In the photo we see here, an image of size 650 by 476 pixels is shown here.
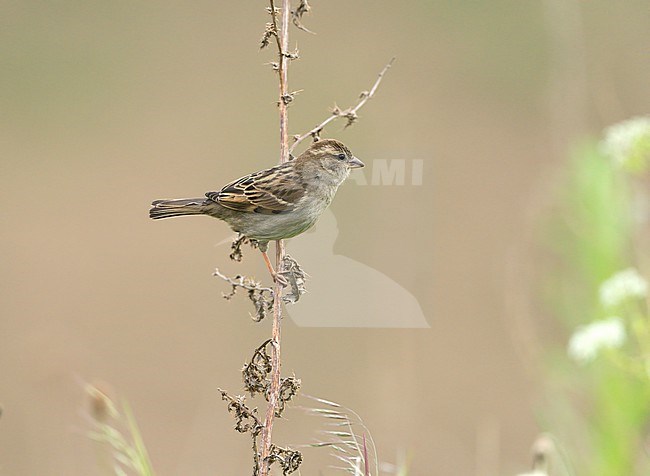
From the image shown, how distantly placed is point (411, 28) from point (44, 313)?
6.08 m

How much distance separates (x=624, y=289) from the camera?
2889mm

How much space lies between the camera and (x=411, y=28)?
1130 cm

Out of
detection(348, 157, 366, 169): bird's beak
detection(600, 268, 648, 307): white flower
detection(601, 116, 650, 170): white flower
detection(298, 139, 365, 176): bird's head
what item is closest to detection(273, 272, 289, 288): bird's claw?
detection(298, 139, 365, 176): bird's head

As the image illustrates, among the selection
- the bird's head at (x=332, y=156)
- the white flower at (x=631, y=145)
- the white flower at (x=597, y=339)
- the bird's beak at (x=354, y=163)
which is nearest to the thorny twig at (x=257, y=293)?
the bird's head at (x=332, y=156)

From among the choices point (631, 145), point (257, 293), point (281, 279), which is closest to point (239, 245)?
point (281, 279)

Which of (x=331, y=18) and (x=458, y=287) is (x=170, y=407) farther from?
(x=331, y=18)

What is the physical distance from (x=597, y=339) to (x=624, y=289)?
0.63 feet

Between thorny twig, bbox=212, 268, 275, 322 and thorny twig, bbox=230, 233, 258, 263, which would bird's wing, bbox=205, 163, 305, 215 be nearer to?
thorny twig, bbox=230, 233, 258, 263

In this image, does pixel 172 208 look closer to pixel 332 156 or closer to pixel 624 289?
pixel 332 156

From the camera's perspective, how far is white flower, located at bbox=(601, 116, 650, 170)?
116 inches

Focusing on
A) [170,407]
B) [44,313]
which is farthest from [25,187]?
[170,407]

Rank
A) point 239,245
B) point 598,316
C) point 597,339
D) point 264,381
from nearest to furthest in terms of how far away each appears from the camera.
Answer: point 264,381, point 239,245, point 597,339, point 598,316

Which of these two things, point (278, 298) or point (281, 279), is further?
point (281, 279)

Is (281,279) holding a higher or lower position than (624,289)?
lower
